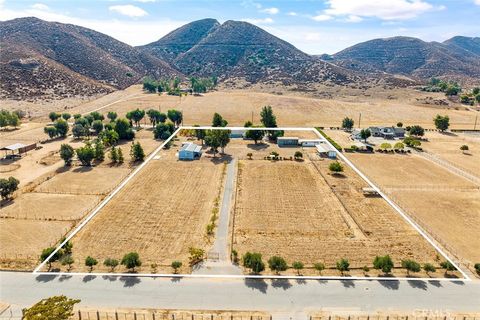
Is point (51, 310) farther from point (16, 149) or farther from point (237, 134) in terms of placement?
point (237, 134)

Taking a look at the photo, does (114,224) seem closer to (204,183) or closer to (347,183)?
(204,183)

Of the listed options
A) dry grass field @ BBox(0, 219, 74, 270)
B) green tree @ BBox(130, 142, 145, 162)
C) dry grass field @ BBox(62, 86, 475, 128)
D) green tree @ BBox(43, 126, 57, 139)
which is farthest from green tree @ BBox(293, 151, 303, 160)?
green tree @ BBox(43, 126, 57, 139)

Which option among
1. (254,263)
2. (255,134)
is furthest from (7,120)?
(254,263)

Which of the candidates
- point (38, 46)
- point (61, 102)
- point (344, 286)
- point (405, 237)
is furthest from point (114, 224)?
point (38, 46)

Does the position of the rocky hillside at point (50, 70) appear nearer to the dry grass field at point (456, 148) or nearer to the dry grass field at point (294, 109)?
the dry grass field at point (294, 109)

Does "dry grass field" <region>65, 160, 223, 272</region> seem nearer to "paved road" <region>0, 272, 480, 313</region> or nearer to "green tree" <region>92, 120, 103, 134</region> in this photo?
"paved road" <region>0, 272, 480, 313</region>

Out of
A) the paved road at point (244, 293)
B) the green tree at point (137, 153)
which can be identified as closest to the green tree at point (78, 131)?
the green tree at point (137, 153)
